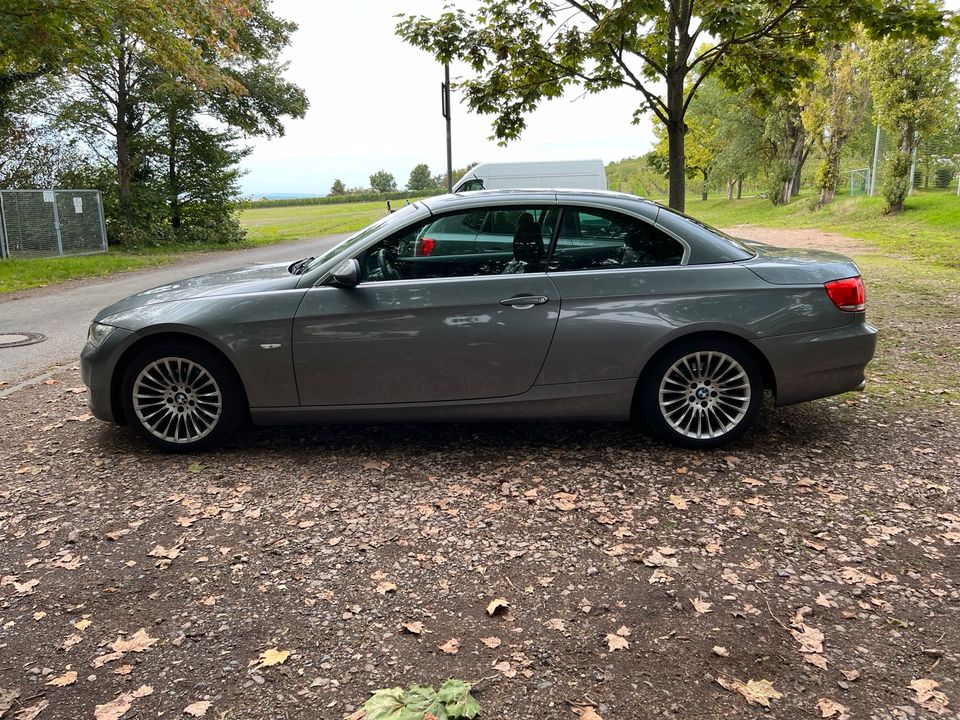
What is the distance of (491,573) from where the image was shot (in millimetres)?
3295

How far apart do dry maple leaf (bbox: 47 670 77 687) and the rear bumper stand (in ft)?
12.6

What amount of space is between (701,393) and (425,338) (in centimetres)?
174

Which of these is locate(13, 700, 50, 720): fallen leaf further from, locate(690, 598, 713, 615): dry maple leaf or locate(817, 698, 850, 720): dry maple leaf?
locate(817, 698, 850, 720): dry maple leaf

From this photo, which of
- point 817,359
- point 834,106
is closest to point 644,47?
point 817,359

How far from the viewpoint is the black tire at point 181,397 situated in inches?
179

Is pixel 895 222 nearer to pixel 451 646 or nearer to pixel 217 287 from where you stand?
pixel 217 287

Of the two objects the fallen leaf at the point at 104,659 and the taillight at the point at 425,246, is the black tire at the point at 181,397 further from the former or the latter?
the fallen leaf at the point at 104,659

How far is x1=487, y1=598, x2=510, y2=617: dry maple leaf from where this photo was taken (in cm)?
299

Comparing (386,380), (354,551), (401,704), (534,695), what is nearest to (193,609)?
(354,551)

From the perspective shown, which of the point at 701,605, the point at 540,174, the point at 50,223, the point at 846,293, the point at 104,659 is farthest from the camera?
the point at 50,223

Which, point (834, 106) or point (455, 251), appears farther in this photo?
point (834, 106)

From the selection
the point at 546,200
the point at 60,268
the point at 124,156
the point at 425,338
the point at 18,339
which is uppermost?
the point at 124,156

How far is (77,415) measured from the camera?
5680 millimetres

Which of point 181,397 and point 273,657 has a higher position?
point 181,397
